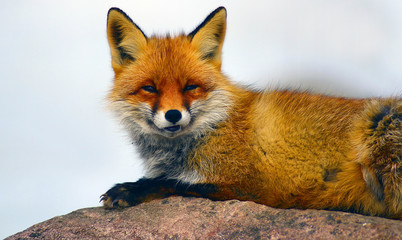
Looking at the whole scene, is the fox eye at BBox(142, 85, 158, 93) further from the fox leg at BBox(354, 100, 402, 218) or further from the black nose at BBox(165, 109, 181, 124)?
the fox leg at BBox(354, 100, 402, 218)

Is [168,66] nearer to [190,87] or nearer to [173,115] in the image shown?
[190,87]

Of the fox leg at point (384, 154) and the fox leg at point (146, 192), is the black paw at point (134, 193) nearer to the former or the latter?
the fox leg at point (146, 192)

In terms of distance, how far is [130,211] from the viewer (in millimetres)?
3986

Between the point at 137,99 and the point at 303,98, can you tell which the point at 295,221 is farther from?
the point at 137,99

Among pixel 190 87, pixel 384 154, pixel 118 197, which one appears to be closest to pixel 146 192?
pixel 118 197

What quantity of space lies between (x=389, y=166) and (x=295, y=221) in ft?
3.01

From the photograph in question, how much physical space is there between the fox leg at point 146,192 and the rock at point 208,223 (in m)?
0.07

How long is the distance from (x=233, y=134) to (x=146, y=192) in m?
1.03

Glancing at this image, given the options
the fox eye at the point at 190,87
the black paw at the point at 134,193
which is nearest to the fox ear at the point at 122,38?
the fox eye at the point at 190,87

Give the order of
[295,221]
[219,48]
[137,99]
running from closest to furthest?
[295,221] → [137,99] → [219,48]

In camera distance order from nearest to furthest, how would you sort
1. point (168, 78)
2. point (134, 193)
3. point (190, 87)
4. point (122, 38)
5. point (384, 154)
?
point (384, 154), point (134, 193), point (168, 78), point (190, 87), point (122, 38)

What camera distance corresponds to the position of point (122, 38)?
4.75m

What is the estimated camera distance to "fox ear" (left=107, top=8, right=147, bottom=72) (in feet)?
15.2

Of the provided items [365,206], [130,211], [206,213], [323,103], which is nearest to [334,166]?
[365,206]
